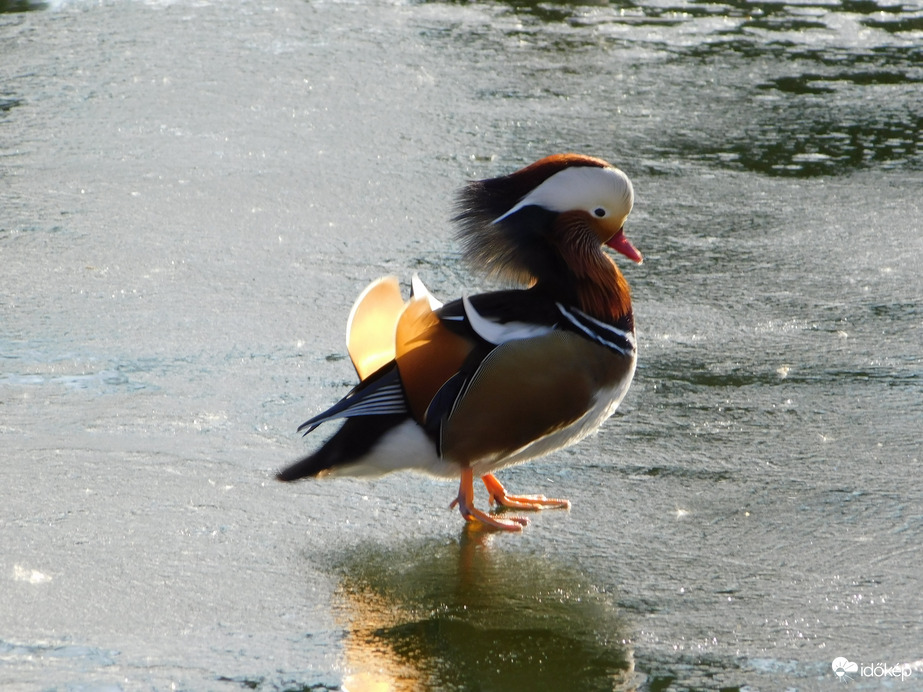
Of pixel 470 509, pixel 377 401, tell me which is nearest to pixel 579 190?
Answer: pixel 377 401

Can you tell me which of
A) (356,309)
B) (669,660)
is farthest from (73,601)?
(669,660)

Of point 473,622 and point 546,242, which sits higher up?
point 546,242

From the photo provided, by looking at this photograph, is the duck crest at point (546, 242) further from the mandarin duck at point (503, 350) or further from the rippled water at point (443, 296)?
the rippled water at point (443, 296)

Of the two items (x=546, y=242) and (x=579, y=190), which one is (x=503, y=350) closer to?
(x=546, y=242)

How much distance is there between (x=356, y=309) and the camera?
3.15 meters

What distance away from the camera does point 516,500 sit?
327 centimetres

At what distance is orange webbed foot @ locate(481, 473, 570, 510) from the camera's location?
3168 mm

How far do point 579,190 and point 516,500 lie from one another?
2.79 ft

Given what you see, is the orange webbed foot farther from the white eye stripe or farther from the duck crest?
the white eye stripe

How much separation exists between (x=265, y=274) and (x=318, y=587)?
2.03 metres
